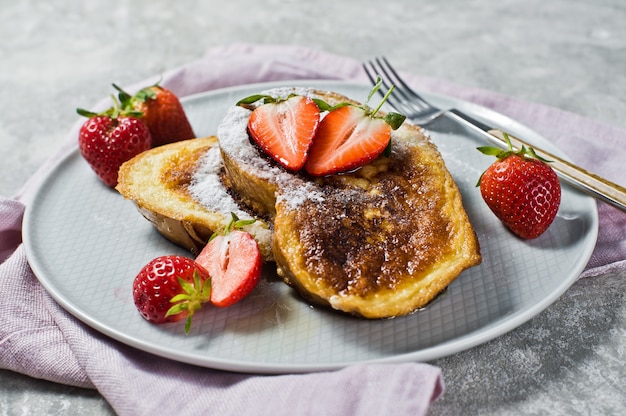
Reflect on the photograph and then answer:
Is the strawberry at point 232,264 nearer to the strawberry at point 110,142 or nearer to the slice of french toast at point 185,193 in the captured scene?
the slice of french toast at point 185,193

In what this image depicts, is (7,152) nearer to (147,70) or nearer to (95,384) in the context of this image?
(147,70)

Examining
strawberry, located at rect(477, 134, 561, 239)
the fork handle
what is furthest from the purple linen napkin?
the fork handle

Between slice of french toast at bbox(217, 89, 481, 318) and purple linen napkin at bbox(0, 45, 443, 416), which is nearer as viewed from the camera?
purple linen napkin at bbox(0, 45, 443, 416)

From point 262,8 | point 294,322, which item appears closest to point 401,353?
point 294,322

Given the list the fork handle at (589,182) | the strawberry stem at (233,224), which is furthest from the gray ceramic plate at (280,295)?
the strawberry stem at (233,224)

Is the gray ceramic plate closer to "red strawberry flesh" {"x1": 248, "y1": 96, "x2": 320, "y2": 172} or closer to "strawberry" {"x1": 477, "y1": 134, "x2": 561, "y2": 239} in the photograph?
"strawberry" {"x1": 477, "y1": 134, "x2": 561, "y2": 239}

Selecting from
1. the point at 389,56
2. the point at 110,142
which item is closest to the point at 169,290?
the point at 110,142
